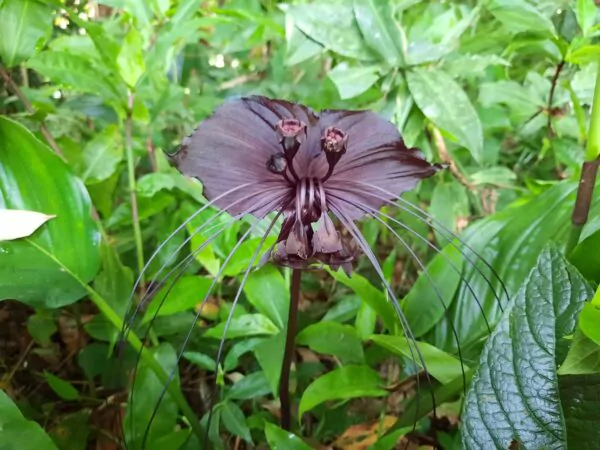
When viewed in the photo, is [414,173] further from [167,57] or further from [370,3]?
[167,57]

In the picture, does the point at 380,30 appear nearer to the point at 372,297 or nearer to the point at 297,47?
A: the point at 297,47

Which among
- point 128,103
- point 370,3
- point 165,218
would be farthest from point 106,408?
point 370,3

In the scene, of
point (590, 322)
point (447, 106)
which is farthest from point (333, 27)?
point (590, 322)

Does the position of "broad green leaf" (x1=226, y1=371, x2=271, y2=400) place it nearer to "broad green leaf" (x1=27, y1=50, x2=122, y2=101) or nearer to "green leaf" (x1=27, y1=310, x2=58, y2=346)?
"green leaf" (x1=27, y1=310, x2=58, y2=346)

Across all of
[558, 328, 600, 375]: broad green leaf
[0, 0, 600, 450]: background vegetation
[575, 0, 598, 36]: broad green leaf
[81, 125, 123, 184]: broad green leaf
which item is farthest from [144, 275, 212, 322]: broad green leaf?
[575, 0, 598, 36]: broad green leaf

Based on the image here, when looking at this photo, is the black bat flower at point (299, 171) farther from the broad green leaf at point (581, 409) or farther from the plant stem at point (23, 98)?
the plant stem at point (23, 98)
